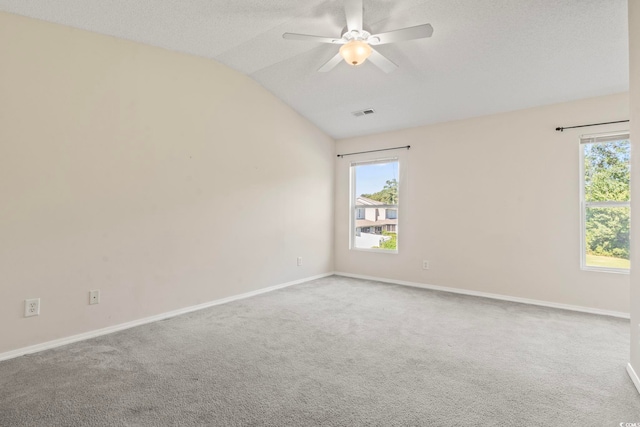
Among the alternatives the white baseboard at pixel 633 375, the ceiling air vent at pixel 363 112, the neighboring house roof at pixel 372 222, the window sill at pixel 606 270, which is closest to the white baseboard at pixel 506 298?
the window sill at pixel 606 270

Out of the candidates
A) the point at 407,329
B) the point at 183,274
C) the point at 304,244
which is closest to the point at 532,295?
the point at 407,329

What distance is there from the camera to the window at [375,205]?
5094mm

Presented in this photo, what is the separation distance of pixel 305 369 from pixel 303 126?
12.4 feet

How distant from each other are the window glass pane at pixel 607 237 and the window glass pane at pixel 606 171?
0.50ft

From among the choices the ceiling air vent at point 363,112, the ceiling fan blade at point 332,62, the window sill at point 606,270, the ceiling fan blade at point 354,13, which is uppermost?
the ceiling air vent at point 363,112

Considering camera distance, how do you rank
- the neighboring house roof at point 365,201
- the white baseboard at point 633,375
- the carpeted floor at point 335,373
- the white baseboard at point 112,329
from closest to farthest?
the carpeted floor at point 335,373 < the white baseboard at point 633,375 < the white baseboard at point 112,329 < the neighboring house roof at point 365,201

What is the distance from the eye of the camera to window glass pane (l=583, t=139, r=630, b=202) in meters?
3.42

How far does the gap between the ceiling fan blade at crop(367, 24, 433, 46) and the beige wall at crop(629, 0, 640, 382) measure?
124cm

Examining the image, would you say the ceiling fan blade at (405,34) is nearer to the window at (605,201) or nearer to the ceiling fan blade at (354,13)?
the ceiling fan blade at (354,13)

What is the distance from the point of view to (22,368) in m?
2.16

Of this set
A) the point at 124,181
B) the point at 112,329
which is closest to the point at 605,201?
the point at 124,181

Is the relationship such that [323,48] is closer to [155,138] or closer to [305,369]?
[155,138]

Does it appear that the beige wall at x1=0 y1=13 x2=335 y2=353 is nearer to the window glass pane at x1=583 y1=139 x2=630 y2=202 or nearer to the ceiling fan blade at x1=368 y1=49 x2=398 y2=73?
the ceiling fan blade at x1=368 y1=49 x2=398 y2=73

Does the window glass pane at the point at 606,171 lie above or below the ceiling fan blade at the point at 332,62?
below
